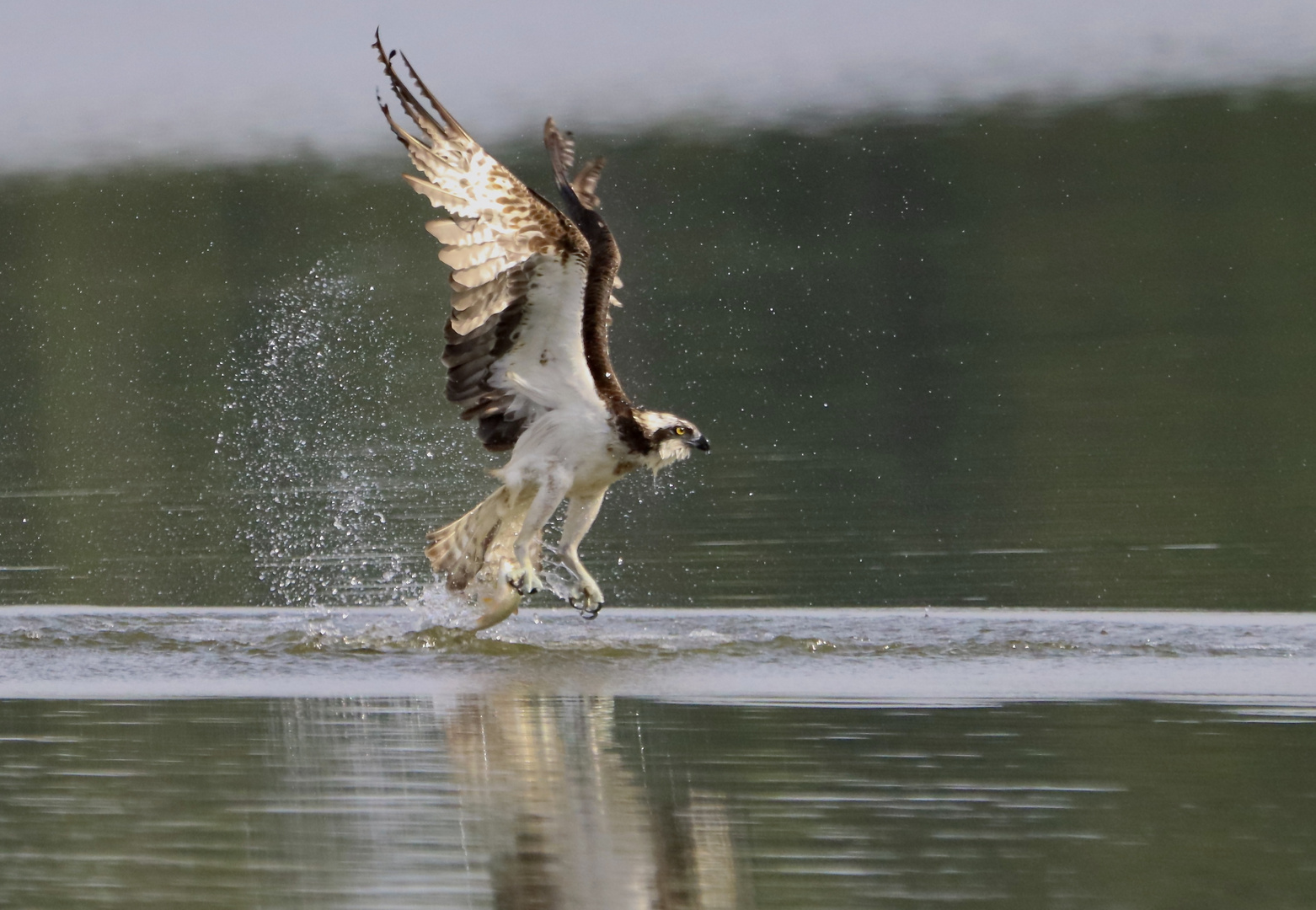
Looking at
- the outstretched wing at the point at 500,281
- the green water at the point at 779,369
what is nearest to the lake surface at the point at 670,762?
the outstretched wing at the point at 500,281

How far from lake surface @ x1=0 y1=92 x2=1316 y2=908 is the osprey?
48cm

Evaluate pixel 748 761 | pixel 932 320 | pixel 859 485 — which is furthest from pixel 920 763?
pixel 932 320

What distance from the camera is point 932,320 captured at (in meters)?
34.3

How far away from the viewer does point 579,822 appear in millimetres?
8281

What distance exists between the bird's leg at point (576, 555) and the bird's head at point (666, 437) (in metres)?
0.44

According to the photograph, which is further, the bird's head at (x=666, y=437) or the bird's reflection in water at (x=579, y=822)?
the bird's head at (x=666, y=437)

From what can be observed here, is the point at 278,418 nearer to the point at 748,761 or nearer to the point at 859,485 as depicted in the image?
the point at 859,485

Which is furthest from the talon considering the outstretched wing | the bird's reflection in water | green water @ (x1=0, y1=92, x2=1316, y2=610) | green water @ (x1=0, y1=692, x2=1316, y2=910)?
the bird's reflection in water

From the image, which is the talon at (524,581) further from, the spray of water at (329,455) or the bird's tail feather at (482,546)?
the spray of water at (329,455)

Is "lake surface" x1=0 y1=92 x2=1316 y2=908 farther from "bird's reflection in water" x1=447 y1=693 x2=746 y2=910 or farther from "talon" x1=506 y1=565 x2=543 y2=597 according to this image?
"talon" x1=506 y1=565 x2=543 y2=597

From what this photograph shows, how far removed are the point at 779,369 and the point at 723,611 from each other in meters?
15.8

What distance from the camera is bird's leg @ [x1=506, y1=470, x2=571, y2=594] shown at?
13.4m

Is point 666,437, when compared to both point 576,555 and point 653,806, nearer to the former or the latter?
point 576,555

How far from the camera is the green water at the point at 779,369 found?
16.6m
